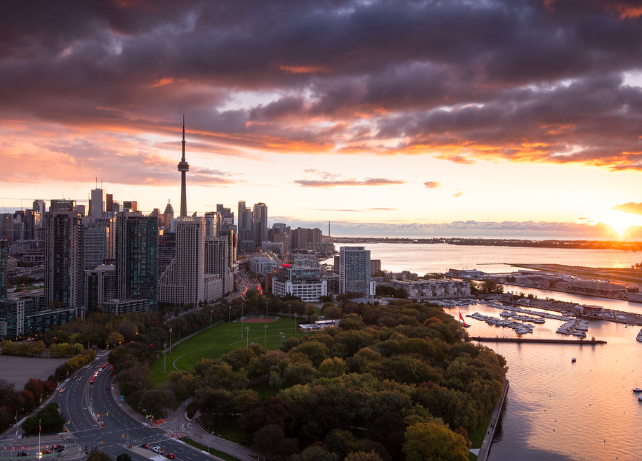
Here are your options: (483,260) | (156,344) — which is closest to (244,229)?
(483,260)

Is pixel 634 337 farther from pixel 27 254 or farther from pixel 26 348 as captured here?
pixel 27 254

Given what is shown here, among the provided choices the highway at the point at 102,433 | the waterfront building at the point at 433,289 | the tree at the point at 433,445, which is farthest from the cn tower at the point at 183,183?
the tree at the point at 433,445

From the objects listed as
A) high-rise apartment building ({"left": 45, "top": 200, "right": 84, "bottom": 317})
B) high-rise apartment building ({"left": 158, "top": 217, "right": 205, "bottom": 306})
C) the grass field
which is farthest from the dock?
high-rise apartment building ({"left": 45, "top": 200, "right": 84, "bottom": 317})

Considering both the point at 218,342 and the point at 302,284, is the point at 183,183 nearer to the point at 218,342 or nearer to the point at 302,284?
the point at 302,284

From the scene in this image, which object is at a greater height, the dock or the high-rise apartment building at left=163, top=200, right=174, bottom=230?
the high-rise apartment building at left=163, top=200, right=174, bottom=230

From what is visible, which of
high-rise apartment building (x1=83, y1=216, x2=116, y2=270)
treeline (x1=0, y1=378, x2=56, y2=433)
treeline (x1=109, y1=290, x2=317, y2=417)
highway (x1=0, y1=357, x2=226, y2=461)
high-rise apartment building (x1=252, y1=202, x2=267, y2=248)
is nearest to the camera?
highway (x1=0, y1=357, x2=226, y2=461)

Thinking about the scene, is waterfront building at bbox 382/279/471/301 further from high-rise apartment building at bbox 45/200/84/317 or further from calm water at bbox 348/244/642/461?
high-rise apartment building at bbox 45/200/84/317

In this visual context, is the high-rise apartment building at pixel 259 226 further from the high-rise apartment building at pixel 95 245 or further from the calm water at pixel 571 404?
the calm water at pixel 571 404
